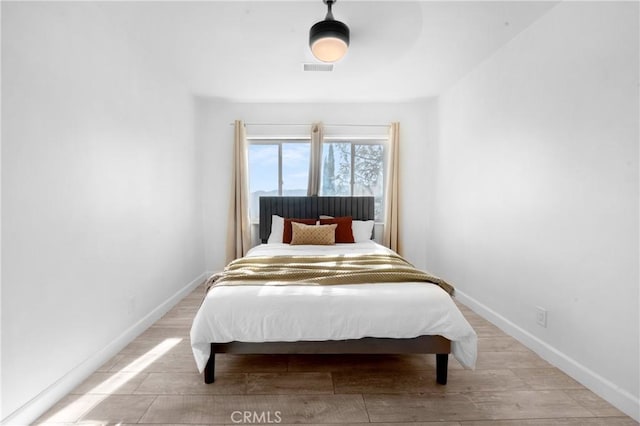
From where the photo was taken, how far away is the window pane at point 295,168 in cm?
453

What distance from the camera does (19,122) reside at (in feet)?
5.20

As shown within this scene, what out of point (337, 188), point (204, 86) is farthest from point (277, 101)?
point (337, 188)

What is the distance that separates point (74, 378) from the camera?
1925 millimetres

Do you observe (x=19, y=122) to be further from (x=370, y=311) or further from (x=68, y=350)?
(x=370, y=311)

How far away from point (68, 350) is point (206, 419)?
98 cm

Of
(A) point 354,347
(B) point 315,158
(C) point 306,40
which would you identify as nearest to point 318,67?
(C) point 306,40

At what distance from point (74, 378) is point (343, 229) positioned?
2786 mm

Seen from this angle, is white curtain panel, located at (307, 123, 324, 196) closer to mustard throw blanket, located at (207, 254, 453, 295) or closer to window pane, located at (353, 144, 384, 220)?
window pane, located at (353, 144, 384, 220)

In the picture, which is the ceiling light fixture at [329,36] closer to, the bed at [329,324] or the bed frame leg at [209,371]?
the bed at [329,324]

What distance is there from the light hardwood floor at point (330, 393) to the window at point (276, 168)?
103 inches
